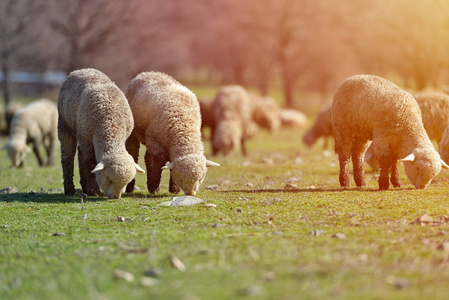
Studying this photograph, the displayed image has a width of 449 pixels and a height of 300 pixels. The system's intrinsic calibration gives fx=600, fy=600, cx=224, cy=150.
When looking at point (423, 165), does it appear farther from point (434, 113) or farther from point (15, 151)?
point (15, 151)

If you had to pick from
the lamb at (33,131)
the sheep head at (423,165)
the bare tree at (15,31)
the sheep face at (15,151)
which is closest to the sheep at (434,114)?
the sheep head at (423,165)

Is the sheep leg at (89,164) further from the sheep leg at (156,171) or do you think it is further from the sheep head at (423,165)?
the sheep head at (423,165)

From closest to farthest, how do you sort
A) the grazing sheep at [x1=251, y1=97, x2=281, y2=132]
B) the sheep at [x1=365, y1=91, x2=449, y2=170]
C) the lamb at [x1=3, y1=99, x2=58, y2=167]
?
the sheep at [x1=365, y1=91, x2=449, y2=170], the lamb at [x1=3, y1=99, x2=58, y2=167], the grazing sheep at [x1=251, y1=97, x2=281, y2=132]

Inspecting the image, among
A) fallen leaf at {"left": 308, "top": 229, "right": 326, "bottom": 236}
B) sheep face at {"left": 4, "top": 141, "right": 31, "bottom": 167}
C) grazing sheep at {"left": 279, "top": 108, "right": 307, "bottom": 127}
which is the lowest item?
fallen leaf at {"left": 308, "top": 229, "right": 326, "bottom": 236}

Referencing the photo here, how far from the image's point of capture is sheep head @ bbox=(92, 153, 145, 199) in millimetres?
10039

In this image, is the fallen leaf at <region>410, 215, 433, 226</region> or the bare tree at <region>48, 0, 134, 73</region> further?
the bare tree at <region>48, 0, 134, 73</region>

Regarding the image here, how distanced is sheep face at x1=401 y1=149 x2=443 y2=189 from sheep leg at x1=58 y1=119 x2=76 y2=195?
6.29 m

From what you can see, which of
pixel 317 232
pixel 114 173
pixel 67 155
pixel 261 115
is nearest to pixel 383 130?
pixel 317 232

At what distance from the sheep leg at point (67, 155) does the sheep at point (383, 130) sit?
5.35 m

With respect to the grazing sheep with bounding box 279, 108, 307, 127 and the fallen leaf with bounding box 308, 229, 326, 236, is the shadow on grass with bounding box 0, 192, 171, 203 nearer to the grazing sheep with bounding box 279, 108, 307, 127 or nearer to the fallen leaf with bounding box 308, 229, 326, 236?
the fallen leaf with bounding box 308, 229, 326, 236

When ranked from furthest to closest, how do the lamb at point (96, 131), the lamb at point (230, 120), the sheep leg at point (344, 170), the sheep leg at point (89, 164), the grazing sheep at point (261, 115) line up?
the grazing sheep at point (261, 115) → the lamb at point (230, 120) → the sheep leg at point (344, 170) → the sheep leg at point (89, 164) → the lamb at point (96, 131)

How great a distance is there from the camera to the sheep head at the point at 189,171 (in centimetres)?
1030

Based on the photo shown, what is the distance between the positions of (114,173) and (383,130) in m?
5.00

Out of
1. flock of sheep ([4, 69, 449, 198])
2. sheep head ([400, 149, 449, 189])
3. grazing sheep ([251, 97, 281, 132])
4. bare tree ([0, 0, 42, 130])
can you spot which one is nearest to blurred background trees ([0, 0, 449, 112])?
bare tree ([0, 0, 42, 130])
